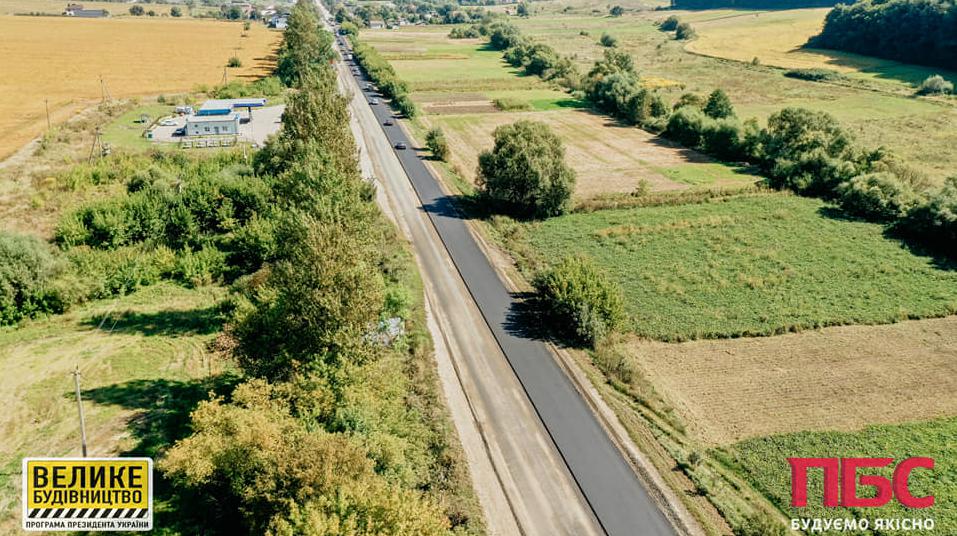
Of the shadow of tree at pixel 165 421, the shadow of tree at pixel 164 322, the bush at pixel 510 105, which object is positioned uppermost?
the bush at pixel 510 105

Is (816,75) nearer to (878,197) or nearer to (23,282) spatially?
(878,197)

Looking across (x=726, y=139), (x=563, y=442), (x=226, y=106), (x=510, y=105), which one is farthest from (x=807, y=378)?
(x=226, y=106)

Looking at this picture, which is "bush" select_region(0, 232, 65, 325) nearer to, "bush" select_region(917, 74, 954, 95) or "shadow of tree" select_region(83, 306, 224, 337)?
"shadow of tree" select_region(83, 306, 224, 337)

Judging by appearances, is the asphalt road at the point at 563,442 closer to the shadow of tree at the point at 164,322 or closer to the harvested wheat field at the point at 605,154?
the shadow of tree at the point at 164,322

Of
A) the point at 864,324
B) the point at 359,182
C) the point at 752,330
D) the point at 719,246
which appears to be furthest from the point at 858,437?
the point at 359,182

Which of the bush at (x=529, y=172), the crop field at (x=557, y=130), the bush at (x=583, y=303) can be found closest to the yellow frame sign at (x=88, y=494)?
the bush at (x=583, y=303)

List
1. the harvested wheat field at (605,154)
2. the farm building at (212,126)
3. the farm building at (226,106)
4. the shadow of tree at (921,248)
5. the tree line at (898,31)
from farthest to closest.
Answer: the tree line at (898,31) → the farm building at (226,106) → the farm building at (212,126) → the harvested wheat field at (605,154) → the shadow of tree at (921,248)

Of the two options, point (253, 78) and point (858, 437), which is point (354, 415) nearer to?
point (858, 437)
